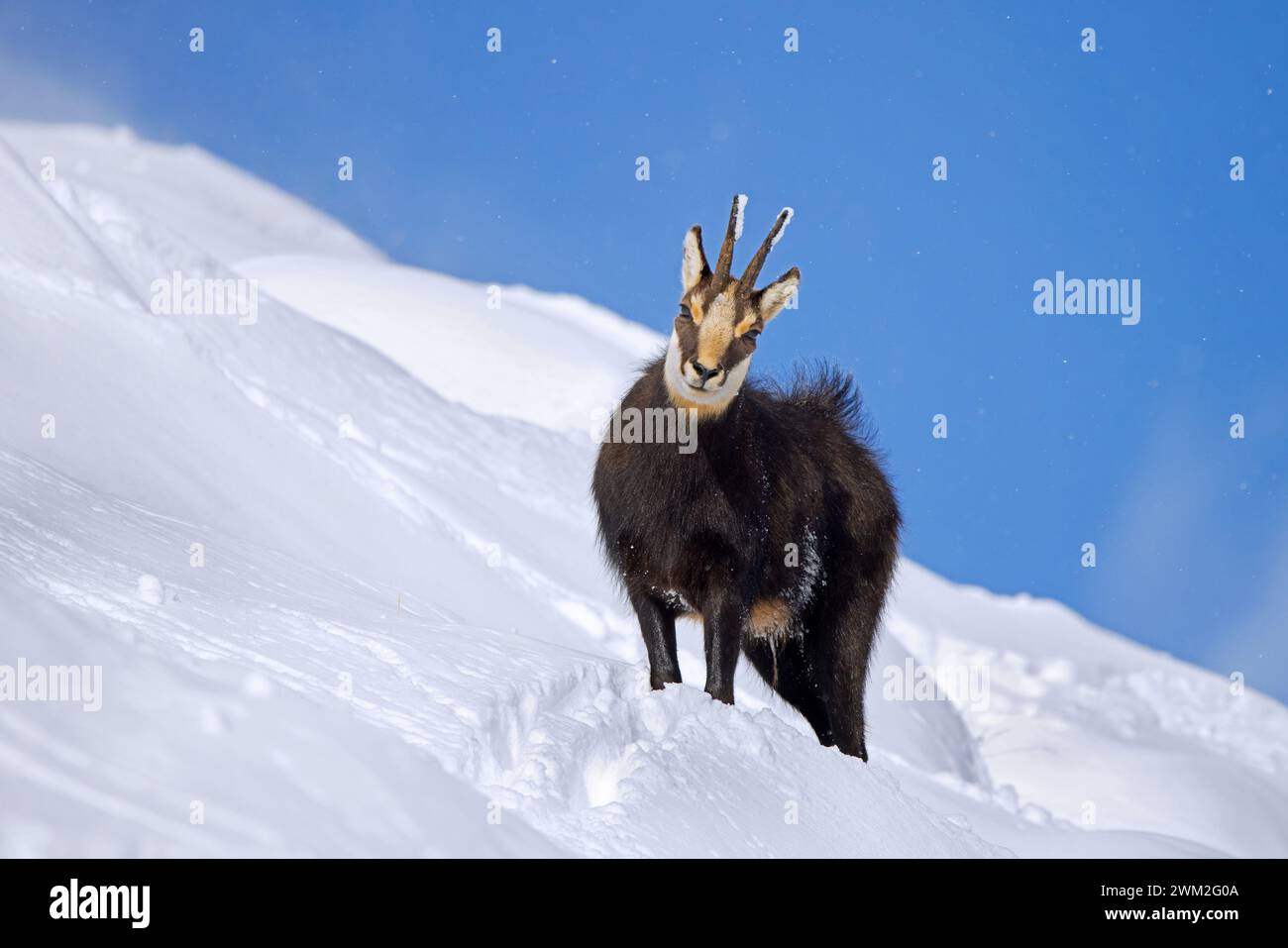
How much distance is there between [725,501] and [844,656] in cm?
154

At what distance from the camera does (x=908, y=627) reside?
74.9 feet

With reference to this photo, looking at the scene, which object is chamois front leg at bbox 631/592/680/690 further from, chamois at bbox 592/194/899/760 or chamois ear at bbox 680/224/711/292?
chamois ear at bbox 680/224/711/292

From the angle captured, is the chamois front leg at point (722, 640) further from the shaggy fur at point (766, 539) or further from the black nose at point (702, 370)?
the black nose at point (702, 370)

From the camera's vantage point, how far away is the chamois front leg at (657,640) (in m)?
6.80

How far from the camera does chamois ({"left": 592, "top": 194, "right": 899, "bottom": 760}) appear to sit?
21.8 ft

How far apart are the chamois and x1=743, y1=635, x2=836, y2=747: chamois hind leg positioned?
0.17 meters

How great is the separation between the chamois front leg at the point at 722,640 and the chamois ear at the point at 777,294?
132 centimetres

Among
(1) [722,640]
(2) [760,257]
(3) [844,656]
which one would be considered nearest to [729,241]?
(2) [760,257]

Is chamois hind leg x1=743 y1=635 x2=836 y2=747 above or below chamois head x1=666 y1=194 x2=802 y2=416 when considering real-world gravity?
below

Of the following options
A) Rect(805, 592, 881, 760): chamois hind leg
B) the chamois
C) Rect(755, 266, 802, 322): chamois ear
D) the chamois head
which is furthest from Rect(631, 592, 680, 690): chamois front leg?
Rect(755, 266, 802, 322): chamois ear

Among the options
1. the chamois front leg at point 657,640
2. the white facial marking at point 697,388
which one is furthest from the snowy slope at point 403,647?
the white facial marking at point 697,388

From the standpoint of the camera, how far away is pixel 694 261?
6766 mm

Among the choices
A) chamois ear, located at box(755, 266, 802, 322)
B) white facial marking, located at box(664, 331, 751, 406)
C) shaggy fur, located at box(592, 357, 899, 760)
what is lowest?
shaggy fur, located at box(592, 357, 899, 760)

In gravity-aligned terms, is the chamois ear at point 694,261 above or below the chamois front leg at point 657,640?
above
